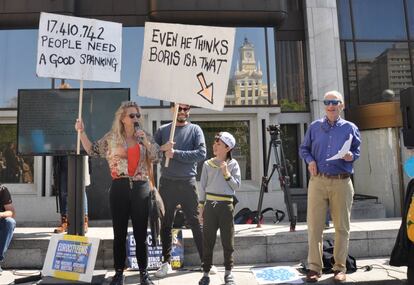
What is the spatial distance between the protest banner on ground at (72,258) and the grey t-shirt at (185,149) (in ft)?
3.92

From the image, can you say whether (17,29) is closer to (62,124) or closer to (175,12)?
(175,12)

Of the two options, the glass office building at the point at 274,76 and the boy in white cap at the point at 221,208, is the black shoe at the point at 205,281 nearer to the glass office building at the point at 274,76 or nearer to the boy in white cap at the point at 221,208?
the boy in white cap at the point at 221,208

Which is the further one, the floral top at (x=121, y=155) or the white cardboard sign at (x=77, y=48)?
the white cardboard sign at (x=77, y=48)

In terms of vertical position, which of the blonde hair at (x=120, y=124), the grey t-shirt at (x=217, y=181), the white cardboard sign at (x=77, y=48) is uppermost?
the white cardboard sign at (x=77, y=48)

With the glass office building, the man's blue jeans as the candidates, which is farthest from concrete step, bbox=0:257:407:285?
the glass office building

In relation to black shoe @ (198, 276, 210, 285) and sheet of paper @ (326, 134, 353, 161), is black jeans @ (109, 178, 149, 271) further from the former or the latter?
sheet of paper @ (326, 134, 353, 161)

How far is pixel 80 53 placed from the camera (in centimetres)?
486

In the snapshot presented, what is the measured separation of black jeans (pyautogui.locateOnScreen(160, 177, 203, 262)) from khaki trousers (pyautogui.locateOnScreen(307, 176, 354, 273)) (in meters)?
1.34

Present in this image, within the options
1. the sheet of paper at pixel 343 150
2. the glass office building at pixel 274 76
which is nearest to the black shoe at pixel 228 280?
the sheet of paper at pixel 343 150

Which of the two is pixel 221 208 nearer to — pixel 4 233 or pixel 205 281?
pixel 205 281

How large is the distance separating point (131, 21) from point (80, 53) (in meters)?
6.52

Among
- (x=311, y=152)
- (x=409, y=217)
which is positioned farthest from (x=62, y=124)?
(x=409, y=217)

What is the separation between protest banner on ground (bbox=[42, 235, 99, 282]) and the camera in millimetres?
4566

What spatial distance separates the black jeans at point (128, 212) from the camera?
437 centimetres
